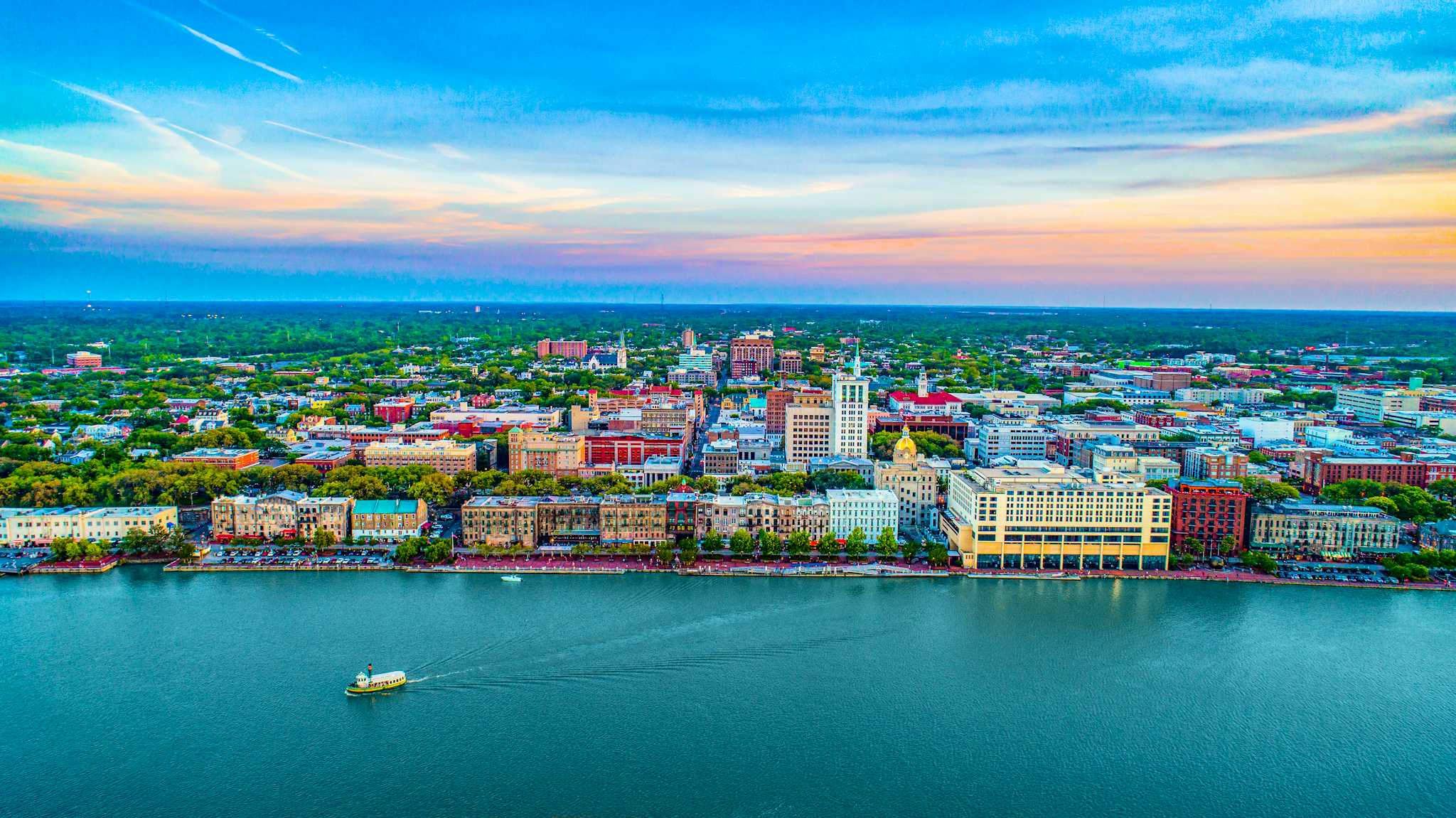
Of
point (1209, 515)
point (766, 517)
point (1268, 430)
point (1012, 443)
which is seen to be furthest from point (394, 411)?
point (1268, 430)

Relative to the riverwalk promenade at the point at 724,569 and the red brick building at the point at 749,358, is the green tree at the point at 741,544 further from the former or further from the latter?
the red brick building at the point at 749,358

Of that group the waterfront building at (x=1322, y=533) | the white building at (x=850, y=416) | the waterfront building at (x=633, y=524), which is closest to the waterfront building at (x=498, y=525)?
the waterfront building at (x=633, y=524)

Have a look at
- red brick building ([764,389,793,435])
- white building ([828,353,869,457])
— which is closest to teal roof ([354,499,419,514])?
white building ([828,353,869,457])

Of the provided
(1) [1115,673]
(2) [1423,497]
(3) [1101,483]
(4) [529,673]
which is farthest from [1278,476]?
(4) [529,673]

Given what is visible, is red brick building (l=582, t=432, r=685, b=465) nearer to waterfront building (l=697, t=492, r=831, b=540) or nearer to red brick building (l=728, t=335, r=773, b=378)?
waterfront building (l=697, t=492, r=831, b=540)

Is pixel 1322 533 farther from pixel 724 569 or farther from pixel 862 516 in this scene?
pixel 724 569

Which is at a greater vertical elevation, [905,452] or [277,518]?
[905,452]

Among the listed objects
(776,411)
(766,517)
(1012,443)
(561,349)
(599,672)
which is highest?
(561,349)
